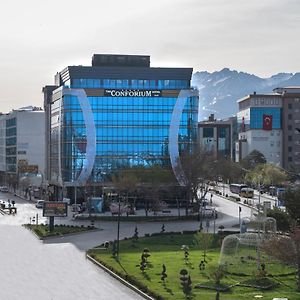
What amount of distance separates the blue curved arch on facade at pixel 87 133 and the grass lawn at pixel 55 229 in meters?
33.5

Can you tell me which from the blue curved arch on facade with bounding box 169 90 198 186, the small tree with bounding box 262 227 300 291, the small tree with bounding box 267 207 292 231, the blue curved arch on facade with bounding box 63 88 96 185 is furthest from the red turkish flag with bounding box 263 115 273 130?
the small tree with bounding box 262 227 300 291

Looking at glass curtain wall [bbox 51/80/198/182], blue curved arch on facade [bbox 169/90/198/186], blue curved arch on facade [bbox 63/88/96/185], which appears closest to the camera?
blue curved arch on facade [bbox 63/88/96/185]

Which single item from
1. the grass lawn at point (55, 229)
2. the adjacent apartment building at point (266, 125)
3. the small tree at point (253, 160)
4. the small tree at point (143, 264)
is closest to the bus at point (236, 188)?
the small tree at point (253, 160)

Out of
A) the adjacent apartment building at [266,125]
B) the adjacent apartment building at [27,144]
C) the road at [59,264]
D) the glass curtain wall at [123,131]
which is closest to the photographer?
the road at [59,264]

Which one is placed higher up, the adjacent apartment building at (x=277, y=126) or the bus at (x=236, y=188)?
the adjacent apartment building at (x=277, y=126)

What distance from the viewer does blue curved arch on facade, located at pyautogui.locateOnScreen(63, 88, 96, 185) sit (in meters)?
119

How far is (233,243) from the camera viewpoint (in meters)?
55.3

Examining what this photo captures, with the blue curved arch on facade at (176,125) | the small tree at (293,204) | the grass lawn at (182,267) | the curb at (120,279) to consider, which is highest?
the blue curved arch on facade at (176,125)

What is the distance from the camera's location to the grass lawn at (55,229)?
7771 cm

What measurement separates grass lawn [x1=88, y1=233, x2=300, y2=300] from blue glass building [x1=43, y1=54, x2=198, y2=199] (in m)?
50.3

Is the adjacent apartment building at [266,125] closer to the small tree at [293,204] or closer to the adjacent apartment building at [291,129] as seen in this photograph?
the adjacent apartment building at [291,129]

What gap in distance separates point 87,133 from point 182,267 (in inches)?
2674

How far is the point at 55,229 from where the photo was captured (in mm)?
81875

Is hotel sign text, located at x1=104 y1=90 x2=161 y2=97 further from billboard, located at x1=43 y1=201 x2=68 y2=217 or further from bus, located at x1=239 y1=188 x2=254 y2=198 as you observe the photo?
billboard, located at x1=43 y1=201 x2=68 y2=217
